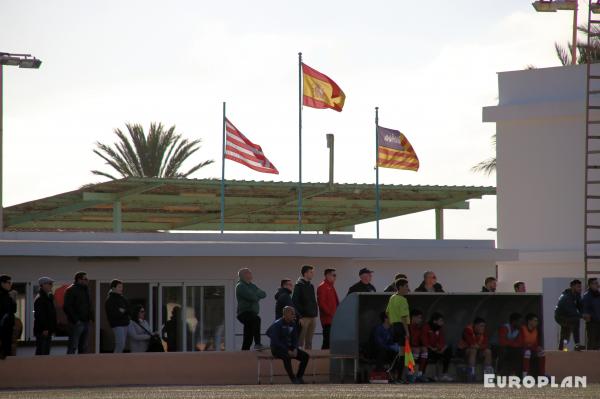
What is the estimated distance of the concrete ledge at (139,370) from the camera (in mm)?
22734

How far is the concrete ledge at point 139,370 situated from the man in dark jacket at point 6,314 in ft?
0.76

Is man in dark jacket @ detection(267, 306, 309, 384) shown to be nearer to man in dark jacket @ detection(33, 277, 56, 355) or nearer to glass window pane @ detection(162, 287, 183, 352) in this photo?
man in dark jacket @ detection(33, 277, 56, 355)

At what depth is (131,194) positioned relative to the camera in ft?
107

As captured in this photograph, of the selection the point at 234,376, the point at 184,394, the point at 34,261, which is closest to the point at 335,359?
the point at 234,376

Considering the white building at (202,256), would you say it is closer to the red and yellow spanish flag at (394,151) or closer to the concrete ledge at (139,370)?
the red and yellow spanish flag at (394,151)

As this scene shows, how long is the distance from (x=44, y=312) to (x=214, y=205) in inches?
516

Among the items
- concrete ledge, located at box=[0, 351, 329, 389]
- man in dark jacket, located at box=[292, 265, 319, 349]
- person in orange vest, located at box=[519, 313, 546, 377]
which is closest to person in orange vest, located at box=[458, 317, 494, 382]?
person in orange vest, located at box=[519, 313, 546, 377]

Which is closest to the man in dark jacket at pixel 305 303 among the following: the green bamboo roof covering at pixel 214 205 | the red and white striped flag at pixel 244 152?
the red and white striped flag at pixel 244 152

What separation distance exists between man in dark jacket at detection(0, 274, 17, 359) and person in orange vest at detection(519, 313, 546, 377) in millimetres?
8308

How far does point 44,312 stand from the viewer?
2312cm

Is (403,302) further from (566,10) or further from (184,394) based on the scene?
(566,10)

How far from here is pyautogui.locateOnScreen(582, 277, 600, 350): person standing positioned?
84.6 feet

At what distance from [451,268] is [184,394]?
13817 millimetres

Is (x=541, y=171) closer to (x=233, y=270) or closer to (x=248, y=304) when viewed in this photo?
(x=233, y=270)
